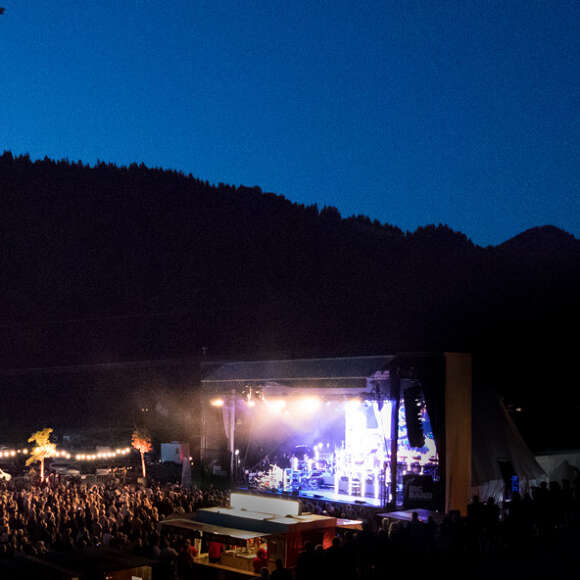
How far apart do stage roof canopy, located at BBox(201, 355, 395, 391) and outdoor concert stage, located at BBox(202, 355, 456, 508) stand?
1.1 inches

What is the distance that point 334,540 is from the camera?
8.46 meters

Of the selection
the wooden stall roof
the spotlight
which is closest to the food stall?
the wooden stall roof

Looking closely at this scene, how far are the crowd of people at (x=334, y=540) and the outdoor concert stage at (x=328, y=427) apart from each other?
4.62 ft

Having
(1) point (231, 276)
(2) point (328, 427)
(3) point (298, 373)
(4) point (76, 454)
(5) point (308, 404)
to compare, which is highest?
(1) point (231, 276)

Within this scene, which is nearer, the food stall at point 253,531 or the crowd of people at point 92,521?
the crowd of people at point 92,521

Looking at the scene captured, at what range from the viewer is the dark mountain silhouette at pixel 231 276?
44.5 meters

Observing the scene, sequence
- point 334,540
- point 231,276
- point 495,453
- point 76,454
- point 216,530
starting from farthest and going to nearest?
point 231,276
point 76,454
point 495,453
point 216,530
point 334,540

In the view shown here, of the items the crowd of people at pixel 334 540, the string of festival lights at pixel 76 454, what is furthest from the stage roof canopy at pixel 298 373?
the string of festival lights at pixel 76 454

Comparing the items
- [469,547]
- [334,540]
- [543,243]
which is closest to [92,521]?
[334,540]

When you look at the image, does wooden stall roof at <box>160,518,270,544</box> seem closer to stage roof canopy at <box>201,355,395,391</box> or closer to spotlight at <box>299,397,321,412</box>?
stage roof canopy at <box>201,355,395,391</box>

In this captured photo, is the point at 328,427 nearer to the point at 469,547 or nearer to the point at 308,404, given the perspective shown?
the point at 308,404

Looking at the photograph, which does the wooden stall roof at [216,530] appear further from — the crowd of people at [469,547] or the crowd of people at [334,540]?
the crowd of people at [469,547]

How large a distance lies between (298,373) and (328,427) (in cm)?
369

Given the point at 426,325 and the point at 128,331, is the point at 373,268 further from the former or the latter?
the point at 128,331
